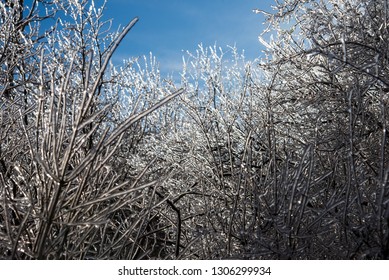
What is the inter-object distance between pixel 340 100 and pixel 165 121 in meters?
5.36

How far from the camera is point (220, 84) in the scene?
26.0 ft

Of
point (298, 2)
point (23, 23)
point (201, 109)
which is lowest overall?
point (201, 109)

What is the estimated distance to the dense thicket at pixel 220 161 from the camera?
2.34m

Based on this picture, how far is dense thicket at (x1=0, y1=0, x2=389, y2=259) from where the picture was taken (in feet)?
7.69

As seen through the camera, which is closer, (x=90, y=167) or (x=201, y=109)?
(x=90, y=167)

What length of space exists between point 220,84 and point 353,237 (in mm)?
4945

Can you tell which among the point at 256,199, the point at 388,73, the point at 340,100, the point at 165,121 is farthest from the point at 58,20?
the point at 256,199

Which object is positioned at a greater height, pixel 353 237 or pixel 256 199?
pixel 256 199

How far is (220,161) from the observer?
4816mm

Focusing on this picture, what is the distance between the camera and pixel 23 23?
9.52m

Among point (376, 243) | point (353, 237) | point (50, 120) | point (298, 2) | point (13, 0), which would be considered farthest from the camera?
point (13, 0)

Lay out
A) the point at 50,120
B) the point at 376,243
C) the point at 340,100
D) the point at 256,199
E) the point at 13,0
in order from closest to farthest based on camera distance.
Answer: the point at 50,120 < the point at 376,243 < the point at 256,199 < the point at 340,100 < the point at 13,0

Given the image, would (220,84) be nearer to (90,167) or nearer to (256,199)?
(256,199)

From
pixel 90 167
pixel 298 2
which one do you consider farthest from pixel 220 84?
pixel 90 167
